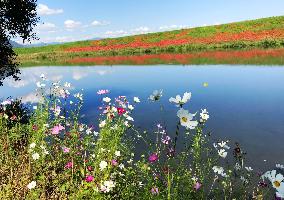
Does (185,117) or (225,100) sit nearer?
(185,117)

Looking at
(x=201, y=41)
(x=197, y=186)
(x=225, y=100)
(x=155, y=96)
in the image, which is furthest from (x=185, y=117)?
→ (x=201, y=41)

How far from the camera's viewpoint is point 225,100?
1521cm

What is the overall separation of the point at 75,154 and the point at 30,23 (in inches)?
449

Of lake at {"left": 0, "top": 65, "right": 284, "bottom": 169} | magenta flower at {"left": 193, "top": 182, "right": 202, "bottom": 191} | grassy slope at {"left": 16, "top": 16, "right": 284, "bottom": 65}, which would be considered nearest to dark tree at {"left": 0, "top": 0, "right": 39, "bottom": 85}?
lake at {"left": 0, "top": 65, "right": 284, "bottom": 169}

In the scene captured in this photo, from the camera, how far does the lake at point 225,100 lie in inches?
379

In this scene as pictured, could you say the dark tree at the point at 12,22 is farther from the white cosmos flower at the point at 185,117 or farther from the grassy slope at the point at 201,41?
the grassy slope at the point at 201,41

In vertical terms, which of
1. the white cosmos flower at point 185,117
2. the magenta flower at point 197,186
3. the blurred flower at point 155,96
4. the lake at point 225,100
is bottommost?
the lake at point 225,100

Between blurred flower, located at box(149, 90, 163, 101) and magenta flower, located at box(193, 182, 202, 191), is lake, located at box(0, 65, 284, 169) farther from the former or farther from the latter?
blurred flower, located at box(149, 90, 163, 101)

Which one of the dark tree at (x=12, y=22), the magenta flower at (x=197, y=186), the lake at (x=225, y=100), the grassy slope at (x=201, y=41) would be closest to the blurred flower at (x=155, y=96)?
the magenta flower at (x=197, y=186)

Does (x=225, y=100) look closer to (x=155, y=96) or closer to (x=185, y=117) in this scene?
(x=155, y=96)

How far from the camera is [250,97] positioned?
1563 centimetres

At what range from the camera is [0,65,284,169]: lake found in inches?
379

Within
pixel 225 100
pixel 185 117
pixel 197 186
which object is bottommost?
pixel 225 100

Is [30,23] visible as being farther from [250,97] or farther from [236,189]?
[236,189]
